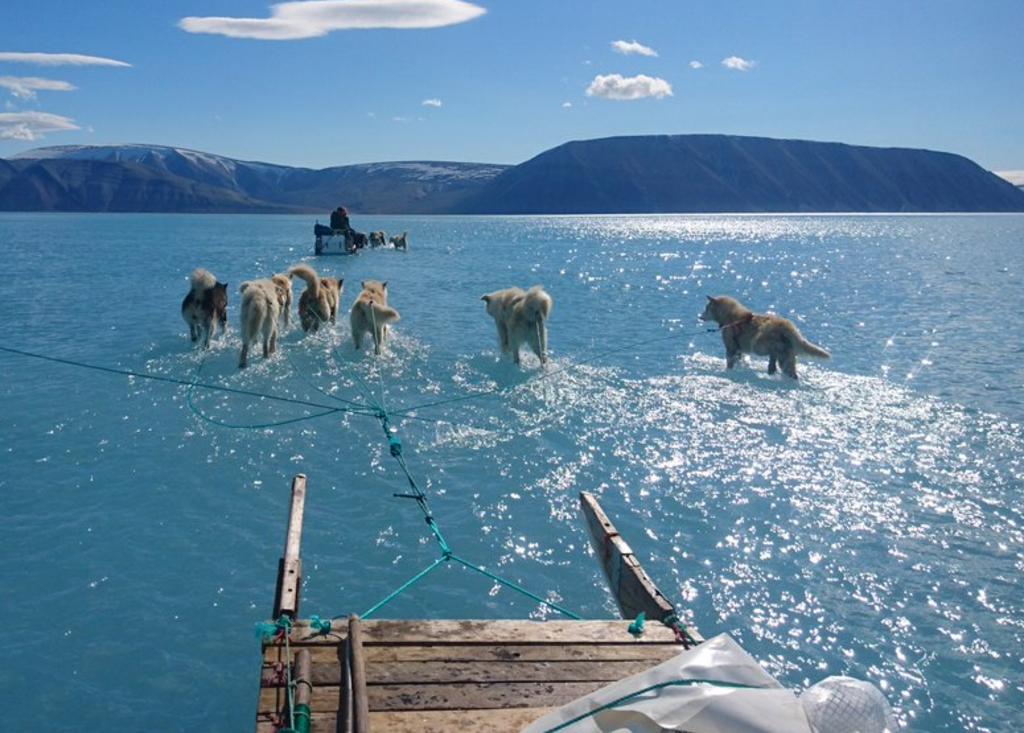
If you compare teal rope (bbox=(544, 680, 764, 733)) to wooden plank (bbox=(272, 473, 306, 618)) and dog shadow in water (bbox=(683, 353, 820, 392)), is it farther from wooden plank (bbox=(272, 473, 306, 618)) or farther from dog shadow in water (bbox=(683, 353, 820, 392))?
dog shadow in water (bbox=(683, 353, 820, 392))

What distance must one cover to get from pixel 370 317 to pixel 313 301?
9.32 feet

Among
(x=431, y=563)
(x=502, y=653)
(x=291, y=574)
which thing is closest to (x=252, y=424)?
(x=431, y=563)

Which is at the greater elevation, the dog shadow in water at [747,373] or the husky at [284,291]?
the husky at [284,291]

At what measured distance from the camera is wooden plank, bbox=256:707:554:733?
393 centimetres

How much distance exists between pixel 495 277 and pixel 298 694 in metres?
34.7

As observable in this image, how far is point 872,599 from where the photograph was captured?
6652mm

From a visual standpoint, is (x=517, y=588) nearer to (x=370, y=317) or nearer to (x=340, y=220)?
(x=370, y=317)

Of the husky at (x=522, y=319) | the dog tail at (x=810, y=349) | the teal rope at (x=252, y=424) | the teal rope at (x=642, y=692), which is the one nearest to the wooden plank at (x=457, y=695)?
the teal rope at (x=642, y=692)

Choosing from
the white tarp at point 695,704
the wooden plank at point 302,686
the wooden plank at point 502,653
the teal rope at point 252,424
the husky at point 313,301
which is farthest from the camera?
the husky at point 313,301

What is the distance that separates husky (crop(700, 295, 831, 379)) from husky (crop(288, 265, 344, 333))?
27.9ft

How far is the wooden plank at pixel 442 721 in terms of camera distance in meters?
3.93

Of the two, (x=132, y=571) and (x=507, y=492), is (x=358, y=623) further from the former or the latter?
(x=507, y=492)

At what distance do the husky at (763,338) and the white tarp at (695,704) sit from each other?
11107mm

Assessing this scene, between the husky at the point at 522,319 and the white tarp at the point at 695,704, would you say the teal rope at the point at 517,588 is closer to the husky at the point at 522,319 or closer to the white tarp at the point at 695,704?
the white tarp at the point at 695,704
